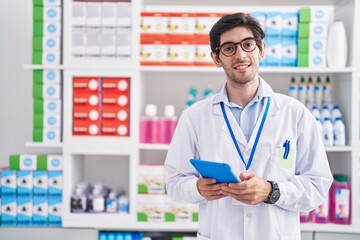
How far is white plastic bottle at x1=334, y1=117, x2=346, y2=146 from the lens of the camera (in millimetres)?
3090

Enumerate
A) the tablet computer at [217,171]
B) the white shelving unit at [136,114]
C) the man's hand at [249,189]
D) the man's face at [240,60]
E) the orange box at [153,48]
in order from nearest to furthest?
the tablet computer at [217,171], the man's hand at [249,189], the man's face at [240,60], the white shelving unit at [136,114], the orange box at [153,48]

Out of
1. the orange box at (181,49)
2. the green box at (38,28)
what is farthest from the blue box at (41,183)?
the orange box at (181,49)

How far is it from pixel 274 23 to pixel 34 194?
6.84 feet

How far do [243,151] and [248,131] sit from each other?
10 cm

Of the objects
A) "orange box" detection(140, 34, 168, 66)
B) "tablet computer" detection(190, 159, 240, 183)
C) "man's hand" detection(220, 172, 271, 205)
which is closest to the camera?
"tablet computer" detection(190, 159, 240, 183)

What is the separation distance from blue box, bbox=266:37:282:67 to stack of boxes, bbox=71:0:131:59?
3.21 feet

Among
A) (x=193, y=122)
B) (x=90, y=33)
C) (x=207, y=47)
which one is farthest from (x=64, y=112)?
(x=193, y=122)

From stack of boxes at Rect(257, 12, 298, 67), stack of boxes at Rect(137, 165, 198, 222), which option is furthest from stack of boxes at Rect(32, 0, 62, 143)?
stack of boxes at Rect(257, 12, 298, 67)

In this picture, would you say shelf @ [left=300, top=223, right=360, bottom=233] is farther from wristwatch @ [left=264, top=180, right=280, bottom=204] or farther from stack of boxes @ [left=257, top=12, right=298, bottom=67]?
wristwatch @ [left=264, top=180, right=280, bottom=204]

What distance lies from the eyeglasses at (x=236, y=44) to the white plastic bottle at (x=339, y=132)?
1.54m

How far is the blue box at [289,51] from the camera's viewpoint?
124 inches

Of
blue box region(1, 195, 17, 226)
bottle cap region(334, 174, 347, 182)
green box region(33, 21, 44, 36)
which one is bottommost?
blue box region(1, 195, 17, 226)

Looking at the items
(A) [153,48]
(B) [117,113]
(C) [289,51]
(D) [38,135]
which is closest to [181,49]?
(A) [153,48]

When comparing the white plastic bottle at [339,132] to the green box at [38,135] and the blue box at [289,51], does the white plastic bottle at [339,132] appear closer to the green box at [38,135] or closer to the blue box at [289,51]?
the blue box at [289,51]
